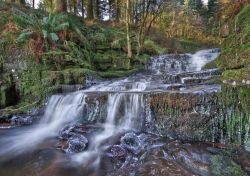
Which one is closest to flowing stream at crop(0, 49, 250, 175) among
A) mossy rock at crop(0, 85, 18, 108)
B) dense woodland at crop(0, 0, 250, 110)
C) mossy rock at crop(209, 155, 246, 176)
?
mossy rock at crop(209, 155, 246, 176)

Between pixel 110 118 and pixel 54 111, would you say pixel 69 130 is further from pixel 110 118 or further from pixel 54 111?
pixel 54 111

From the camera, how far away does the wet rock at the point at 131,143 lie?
5.41 metres

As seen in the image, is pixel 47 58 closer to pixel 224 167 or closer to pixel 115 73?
pixel 115 73

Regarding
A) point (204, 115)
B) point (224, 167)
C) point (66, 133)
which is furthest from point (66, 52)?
point (224, 167)

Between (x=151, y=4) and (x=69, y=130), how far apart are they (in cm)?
946

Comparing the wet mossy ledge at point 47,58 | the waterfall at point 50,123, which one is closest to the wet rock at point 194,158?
the waterfall at point 50,123

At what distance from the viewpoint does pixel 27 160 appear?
5250 millimetres

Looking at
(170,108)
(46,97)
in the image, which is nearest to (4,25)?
(46,97)

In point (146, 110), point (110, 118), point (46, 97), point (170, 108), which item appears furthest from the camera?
point (46, 97)

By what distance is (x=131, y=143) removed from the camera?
221 inches

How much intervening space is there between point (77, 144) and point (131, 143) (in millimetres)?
1166

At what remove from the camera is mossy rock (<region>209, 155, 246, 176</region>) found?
4.18 m

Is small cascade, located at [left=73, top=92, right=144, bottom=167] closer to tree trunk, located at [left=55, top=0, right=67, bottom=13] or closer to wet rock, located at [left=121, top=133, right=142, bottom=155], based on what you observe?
wet rock, located at [left=121, top=133, right=142, bottom=155]

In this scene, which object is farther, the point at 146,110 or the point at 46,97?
the point at 46,97
